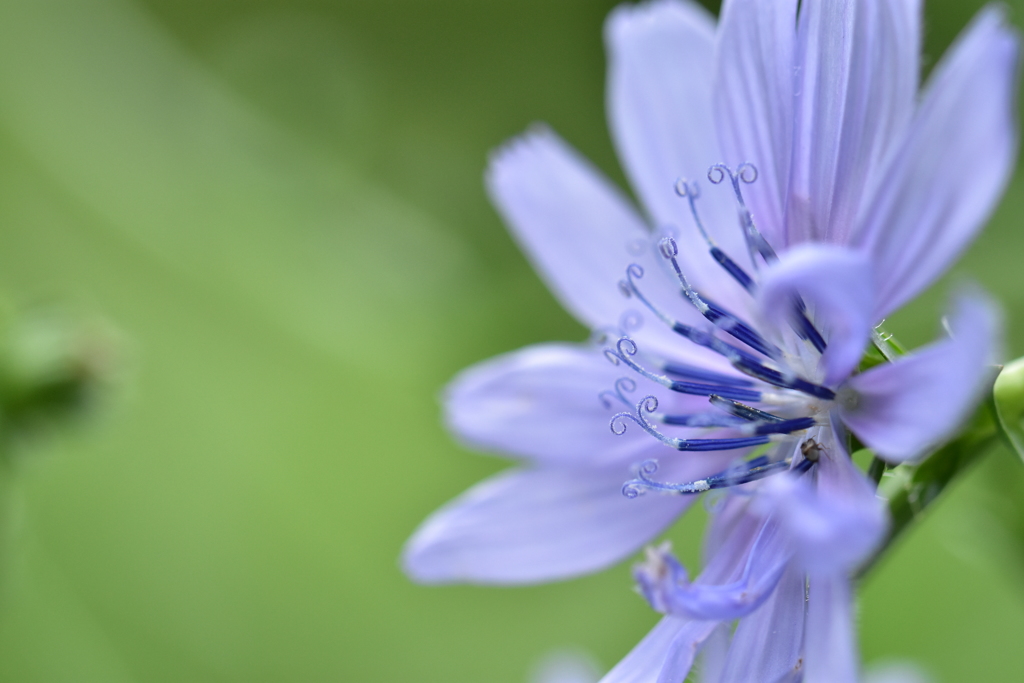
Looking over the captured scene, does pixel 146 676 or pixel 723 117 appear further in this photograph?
pixel 146 676

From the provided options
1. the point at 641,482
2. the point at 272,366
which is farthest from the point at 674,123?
the point at 272,366

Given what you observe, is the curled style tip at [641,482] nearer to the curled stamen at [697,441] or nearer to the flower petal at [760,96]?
the curled stamen at [697,441]

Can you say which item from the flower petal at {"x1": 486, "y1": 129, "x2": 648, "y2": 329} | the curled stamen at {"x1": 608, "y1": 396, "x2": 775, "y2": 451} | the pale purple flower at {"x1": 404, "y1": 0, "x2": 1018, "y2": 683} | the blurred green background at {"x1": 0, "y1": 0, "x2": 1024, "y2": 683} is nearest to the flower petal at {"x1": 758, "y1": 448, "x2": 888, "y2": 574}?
the pale purple flower at {"x1": 404, "y1": 0, "x2": 1018, "y2": 683}

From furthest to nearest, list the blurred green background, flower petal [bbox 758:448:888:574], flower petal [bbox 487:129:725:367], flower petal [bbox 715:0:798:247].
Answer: the blurred green background → flower petal [bbox 487:129:725:367] → flower petal [bbox 715:0:798:247] → flower petal [bbox 758:448:888:574]

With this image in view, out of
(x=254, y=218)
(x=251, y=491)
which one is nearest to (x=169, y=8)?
(x=254, y=218)

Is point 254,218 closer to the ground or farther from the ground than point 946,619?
farther from the ground

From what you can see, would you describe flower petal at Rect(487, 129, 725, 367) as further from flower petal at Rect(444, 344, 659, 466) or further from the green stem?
the green stem

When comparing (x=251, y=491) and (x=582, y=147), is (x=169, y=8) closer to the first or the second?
(x=582, y=147)
